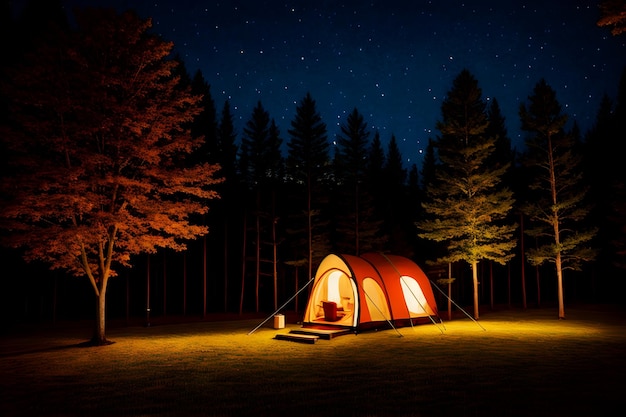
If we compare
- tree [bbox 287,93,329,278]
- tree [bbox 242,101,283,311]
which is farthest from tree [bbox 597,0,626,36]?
tree [bbox 242,101,283,311]

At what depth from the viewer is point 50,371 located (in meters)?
9.92

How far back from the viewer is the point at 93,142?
1472 centimetres

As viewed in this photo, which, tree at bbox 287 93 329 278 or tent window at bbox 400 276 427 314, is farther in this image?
tree at bbox 287 93 329 278

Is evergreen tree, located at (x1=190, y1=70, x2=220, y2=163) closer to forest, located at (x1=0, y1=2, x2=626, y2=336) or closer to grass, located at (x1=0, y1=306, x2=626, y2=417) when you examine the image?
forest, located at (x1=0, y1=2, x2=626, y2=336)

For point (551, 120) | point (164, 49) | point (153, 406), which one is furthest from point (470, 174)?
point (153, 406)

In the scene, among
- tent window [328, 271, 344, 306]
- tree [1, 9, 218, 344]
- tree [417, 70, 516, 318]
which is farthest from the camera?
tree [417, 70, 516, 318]

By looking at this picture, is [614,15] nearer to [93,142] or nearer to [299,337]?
[299,337]

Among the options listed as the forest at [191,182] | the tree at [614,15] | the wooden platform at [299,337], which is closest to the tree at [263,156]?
the forest at [191,182]

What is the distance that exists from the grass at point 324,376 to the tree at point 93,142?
3.34 m

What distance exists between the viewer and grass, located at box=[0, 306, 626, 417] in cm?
679

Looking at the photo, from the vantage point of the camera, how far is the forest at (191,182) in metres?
13.5

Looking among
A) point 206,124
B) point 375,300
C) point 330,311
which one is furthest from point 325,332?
point 206,124

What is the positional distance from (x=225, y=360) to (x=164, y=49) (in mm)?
10010

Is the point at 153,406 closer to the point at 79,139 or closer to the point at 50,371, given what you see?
the point at 50,371
